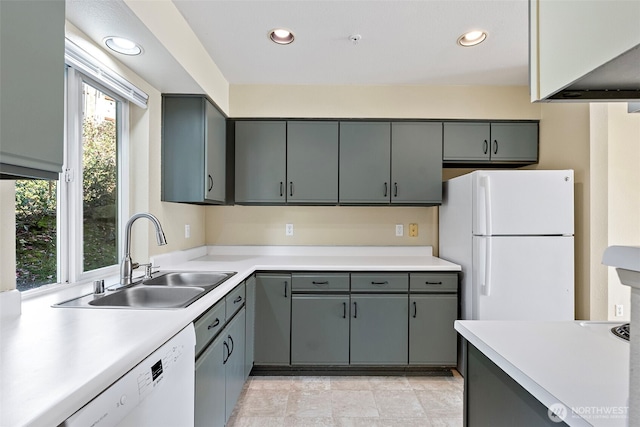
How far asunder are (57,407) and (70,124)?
157 centimetres

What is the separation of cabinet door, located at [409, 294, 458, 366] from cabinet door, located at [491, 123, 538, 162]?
4.31 ft

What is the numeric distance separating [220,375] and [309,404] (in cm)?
80

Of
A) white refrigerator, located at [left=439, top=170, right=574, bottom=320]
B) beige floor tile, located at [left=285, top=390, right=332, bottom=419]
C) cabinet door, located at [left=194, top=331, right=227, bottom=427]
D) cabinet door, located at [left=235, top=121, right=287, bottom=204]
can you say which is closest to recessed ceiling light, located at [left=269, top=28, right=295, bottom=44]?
cabinet door, located at [left=235, top=121, right=287, bottom=204]

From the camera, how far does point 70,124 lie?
1805mm

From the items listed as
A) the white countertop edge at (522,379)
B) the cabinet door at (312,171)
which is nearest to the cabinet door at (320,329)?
the cabinet door at (312,171)

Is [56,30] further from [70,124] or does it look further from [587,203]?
[587,203]

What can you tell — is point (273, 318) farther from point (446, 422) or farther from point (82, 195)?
point (82, 195)

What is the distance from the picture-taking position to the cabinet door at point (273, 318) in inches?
105

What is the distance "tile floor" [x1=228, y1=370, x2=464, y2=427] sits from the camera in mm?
2141

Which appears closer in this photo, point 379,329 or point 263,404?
point 263,404

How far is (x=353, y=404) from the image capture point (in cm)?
232

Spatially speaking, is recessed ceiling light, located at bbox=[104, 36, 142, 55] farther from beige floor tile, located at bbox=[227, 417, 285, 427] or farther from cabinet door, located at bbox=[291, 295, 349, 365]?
beige floor tile, located at bbox=[227, 417, 285, 427]

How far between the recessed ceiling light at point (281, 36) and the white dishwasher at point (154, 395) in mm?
1789

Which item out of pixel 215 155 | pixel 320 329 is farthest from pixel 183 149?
pixel 320 329
